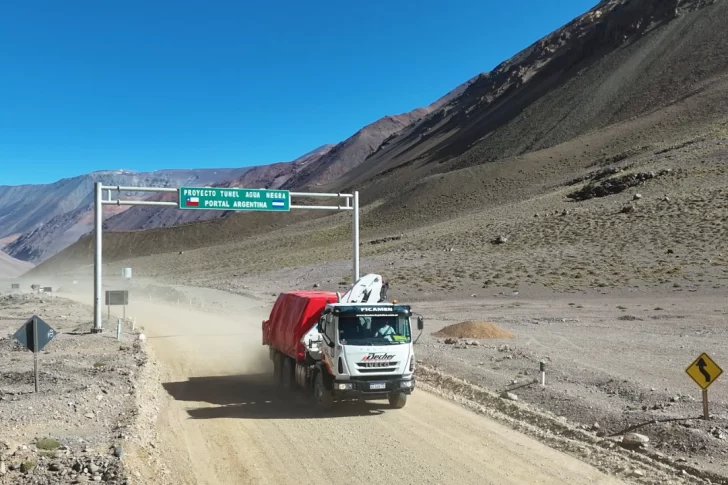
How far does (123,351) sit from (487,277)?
29900 mm

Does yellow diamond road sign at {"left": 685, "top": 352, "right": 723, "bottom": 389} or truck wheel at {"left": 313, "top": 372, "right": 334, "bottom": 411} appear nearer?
yellow diamond road sign at {"left": 685, "top": 352, "right": 723, "bottom": 389}

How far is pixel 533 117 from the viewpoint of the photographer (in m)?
126

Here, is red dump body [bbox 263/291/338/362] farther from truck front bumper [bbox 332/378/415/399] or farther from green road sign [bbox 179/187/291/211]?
green road sign [bbox 179/187/291/211]

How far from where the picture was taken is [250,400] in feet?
49.9

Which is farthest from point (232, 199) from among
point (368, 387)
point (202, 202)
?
point (368, 387)

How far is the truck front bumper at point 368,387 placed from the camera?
43.2 feet

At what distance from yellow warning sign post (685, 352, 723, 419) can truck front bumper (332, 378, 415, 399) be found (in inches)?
201

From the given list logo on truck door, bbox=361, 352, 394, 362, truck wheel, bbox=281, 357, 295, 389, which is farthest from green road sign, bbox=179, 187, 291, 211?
Result: logo on truck door, bbox=361, 352, 394, 362

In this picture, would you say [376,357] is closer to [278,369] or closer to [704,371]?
[278,369]

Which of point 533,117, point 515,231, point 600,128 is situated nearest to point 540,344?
point 515,231

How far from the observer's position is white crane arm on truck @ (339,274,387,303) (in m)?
17.1

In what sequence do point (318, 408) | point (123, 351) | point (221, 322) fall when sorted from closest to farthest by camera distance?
point (318, 408) < point (123, 351) < point (221, 322)

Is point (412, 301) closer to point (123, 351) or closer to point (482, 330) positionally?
point (482, 330)

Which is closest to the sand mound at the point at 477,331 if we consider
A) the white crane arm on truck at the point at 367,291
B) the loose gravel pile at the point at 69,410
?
the white crane arm on truck at the point at 367,291
